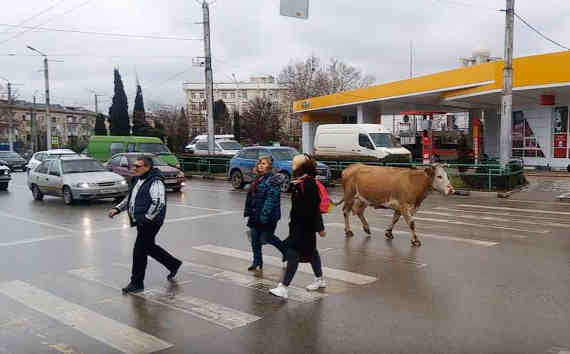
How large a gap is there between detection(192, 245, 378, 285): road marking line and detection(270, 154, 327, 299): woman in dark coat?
1.09m

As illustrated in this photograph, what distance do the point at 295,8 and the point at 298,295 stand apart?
9.08m

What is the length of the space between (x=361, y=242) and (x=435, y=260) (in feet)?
6.21

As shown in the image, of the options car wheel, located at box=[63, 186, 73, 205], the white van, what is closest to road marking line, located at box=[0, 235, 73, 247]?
car wheel, located at box=[63, 186, 73, 205]

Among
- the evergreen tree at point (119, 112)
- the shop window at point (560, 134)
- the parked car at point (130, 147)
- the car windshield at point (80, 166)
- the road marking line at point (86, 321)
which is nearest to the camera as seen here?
the road marking line at point (86, 321)

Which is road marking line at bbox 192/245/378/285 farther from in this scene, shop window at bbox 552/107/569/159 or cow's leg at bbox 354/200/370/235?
shop window at bbox 552/107/569/159

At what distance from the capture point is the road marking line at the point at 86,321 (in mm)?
4922

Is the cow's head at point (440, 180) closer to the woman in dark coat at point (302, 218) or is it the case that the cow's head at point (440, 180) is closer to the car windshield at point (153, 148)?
the woman in dark coat at point (302, 218)

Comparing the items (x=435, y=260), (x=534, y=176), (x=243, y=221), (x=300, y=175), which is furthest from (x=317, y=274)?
(x=534, y=176)

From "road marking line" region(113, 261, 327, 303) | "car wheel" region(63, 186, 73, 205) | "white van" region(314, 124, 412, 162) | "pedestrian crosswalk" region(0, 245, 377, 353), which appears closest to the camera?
"pedestrian crosswalk" region(0, 245, 377, 353)

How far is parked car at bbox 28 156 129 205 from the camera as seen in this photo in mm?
16438

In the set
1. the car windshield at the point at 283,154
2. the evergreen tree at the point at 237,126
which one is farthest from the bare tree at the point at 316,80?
the car windshield at the point at 283,154

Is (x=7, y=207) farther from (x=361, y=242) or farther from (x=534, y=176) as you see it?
(x=534, y=176)

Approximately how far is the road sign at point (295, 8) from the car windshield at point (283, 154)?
8.23 metres

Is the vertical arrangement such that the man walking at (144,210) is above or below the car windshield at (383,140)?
below
